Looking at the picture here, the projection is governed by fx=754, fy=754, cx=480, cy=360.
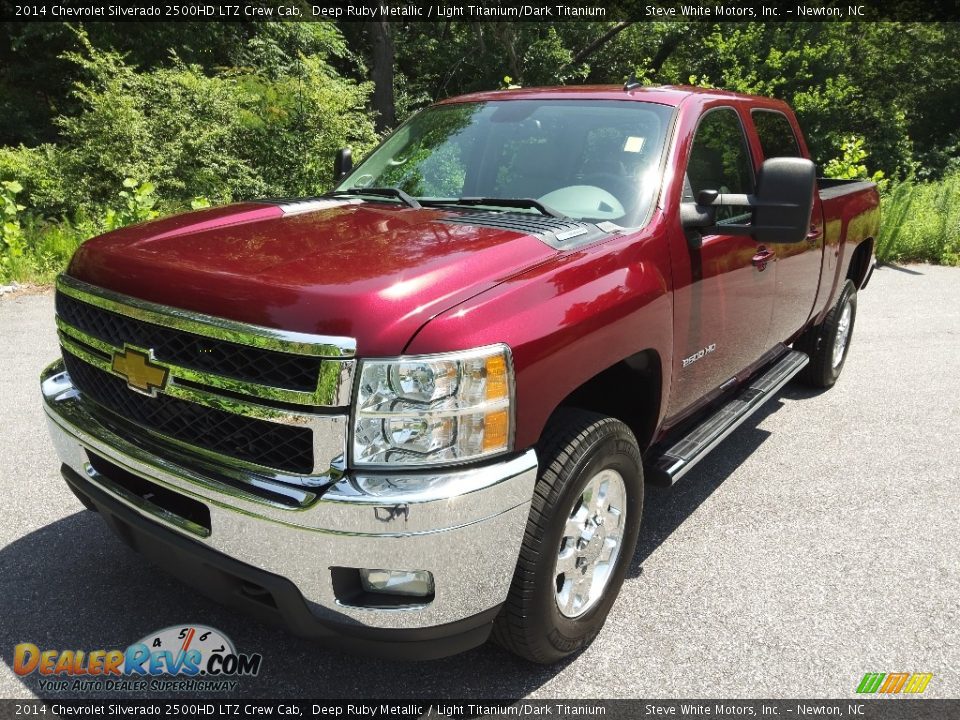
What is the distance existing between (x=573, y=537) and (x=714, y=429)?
46.0 inches

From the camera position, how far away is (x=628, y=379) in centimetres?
290

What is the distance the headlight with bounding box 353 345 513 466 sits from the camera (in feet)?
6.37

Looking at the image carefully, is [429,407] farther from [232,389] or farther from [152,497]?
[152,497]

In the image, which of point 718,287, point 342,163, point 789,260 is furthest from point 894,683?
A: point 342,163

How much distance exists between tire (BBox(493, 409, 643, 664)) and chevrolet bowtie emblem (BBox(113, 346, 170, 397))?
45.2 inches

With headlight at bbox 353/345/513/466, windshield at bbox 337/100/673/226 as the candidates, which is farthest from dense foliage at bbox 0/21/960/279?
headlight at bbox 353/345/513/466

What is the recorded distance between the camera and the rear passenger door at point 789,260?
3938 millimetres

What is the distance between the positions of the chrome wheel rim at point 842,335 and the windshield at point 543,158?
2.98m

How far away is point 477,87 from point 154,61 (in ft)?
32.0

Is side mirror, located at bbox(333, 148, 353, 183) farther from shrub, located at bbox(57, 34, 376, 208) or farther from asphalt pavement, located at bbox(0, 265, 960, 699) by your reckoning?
shrub, located at bbox(57, 34, 376, 208)

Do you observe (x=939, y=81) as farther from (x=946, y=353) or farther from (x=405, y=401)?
(x=405, y=401)

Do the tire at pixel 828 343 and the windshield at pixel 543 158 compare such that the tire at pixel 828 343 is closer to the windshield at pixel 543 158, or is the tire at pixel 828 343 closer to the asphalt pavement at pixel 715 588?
the asphalt pavement at pixel 715 588

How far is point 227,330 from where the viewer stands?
6.62 ft

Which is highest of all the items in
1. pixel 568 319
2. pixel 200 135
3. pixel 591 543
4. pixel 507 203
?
pixel 507 203
